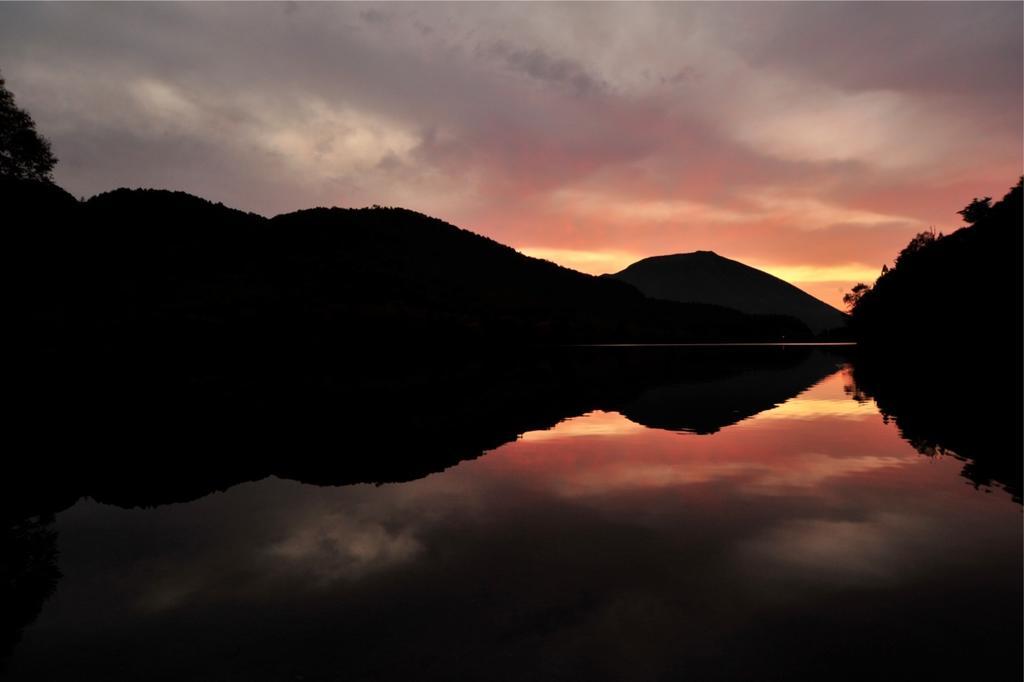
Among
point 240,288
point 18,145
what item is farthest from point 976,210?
point 240,288

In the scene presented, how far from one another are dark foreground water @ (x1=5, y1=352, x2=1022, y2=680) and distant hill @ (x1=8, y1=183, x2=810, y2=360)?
66.0 meters

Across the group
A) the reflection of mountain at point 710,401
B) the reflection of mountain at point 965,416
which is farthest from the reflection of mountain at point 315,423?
the reflection of mountain at point 965,416

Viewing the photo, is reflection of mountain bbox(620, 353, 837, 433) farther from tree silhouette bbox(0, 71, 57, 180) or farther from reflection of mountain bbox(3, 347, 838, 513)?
tree silhouette bbox(0, 71, 57, 180)

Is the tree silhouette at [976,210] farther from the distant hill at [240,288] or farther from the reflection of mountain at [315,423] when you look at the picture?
the distant hill at [240,288]

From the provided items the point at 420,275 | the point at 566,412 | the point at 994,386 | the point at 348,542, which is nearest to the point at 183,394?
the point at 566,412

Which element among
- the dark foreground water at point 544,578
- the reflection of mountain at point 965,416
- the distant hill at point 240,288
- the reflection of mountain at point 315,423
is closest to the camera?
the dark foreground water at point 544,578

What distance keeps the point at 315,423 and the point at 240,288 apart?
132m

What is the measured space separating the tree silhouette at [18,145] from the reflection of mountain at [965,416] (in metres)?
88.4

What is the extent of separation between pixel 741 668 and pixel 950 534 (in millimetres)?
6977

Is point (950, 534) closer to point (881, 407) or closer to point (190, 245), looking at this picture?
point (881, 407)

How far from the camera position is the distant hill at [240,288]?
293 feet

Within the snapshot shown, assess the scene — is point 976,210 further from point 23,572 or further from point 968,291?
point 23,572

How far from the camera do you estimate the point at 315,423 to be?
25141mm

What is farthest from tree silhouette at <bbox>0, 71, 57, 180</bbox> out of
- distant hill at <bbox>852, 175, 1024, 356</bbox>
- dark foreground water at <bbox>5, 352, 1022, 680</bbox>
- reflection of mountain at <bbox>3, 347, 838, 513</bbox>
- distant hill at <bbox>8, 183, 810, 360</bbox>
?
distant hill at <bbox>852, 175, 1024, 356</bbox>
